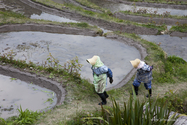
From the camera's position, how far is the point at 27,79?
22.6 feet

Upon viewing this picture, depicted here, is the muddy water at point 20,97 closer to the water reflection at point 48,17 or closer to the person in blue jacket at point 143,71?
the person in blue jacket at point 143,71

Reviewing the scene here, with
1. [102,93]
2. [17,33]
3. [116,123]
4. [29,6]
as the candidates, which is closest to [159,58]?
[102,93]

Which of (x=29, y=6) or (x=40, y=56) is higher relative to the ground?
(x=29, y=6)

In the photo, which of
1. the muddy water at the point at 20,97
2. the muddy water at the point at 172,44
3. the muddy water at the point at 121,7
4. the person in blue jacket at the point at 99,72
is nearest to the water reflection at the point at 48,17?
the muddy water at the point at 121,7

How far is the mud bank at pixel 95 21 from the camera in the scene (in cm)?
1187

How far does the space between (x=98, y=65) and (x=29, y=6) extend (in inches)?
499

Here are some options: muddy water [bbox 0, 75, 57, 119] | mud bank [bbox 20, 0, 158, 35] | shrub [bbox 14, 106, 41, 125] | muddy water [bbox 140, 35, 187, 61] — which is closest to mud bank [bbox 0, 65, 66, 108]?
muddy water [bbox 0, 75, 57, 119]

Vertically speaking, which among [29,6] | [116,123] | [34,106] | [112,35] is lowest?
[34,106]

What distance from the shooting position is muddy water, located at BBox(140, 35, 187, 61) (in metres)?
9.59

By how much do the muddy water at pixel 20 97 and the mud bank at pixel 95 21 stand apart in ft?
23.9

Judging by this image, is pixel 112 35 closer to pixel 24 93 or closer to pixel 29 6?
pixel 24 93

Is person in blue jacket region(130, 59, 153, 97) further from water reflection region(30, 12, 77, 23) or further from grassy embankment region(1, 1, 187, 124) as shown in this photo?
water reflection region(30, 12, 77, 23)

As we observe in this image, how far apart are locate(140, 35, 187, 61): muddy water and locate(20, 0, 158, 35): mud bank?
636mm

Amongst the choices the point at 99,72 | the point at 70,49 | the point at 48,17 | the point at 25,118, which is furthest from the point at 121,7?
the point at 25,118
